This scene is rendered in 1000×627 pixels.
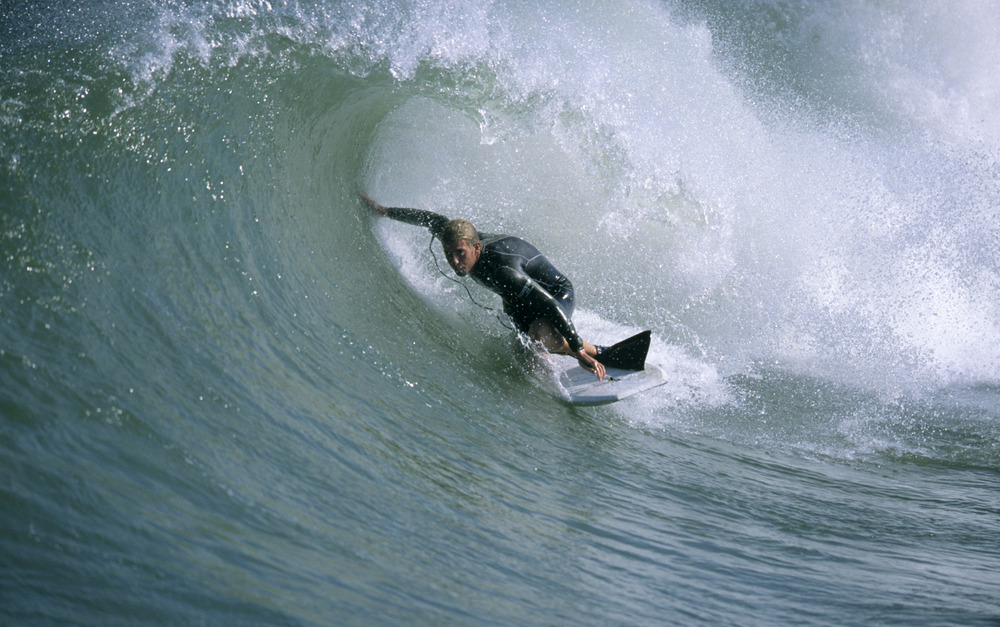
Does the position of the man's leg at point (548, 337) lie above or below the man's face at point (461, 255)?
below

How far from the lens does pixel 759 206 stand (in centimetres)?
872

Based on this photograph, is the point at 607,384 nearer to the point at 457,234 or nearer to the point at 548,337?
the point at 548,337

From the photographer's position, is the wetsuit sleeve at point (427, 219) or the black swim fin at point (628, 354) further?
the wetsuit sleeve at point (427, 219)

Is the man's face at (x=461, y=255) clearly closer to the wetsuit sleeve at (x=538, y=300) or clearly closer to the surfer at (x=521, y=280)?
the surfer at (x=521, y=280)

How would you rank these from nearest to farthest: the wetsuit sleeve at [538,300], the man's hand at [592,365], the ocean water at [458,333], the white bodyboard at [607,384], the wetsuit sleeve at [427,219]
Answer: the ocean water at [458,333]
the wetsuit sleeve at [538,300]
the man's hand at [592,365]
the white bodyboard at [607,384]
the wetsuit sleeve at [427,219]

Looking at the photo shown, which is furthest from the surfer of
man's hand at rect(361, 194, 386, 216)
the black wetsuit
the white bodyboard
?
man's hand at rect(361, 194, 386, 216)

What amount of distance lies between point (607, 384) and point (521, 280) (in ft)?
3.13

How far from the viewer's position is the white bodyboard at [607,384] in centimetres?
526

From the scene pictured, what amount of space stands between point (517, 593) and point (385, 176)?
4.81 m

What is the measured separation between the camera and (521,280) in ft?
16.9

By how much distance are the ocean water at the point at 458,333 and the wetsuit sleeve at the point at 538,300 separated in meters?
0.52

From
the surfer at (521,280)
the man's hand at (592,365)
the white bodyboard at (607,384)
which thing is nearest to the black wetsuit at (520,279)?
the surfer at (521,280)

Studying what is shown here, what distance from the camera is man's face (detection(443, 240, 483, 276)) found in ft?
16.7

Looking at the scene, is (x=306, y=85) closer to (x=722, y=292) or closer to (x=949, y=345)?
(x=722, y=292)
